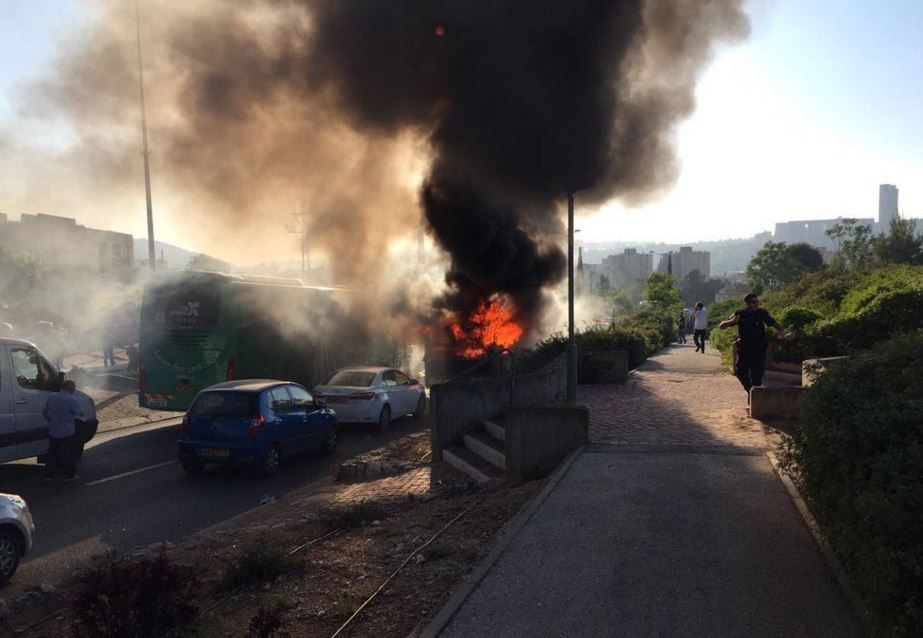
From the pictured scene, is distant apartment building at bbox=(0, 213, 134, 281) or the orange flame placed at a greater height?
distant apartment building at bbox=(0, 213, 134, 281)

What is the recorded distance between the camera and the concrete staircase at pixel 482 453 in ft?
27.7

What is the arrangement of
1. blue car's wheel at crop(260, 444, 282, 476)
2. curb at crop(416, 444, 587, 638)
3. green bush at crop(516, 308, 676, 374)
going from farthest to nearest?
green bush at crop(516, 308, 676, 374) < blue car's wheel at crop(260, 444, 282, 476) < curb at crop(416, 444, 587, 638)

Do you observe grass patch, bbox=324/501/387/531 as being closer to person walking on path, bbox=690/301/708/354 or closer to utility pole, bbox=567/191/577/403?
utility pole, bbox=567/191/577/403

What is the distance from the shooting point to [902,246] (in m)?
38.2

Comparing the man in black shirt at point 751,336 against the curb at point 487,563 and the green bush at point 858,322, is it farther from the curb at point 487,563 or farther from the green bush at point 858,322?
the curb at point 487,563

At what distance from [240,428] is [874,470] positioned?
318 inches

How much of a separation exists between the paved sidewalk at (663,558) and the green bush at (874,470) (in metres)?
0.46

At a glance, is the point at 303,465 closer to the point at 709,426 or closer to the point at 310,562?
the point at 310,562

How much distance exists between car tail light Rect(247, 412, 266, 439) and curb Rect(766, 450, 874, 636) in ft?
21.4

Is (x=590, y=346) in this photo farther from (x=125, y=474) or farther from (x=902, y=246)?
(x=902, y=246)

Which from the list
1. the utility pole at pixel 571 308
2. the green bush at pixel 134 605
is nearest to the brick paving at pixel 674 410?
the utility pole at pixel 571 308

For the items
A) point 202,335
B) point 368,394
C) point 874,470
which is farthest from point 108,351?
point 874,470

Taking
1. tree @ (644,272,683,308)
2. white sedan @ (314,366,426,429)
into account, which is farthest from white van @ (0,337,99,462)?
tree @ (644,272,683,308)

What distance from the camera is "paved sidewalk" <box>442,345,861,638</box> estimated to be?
396 centimetres
